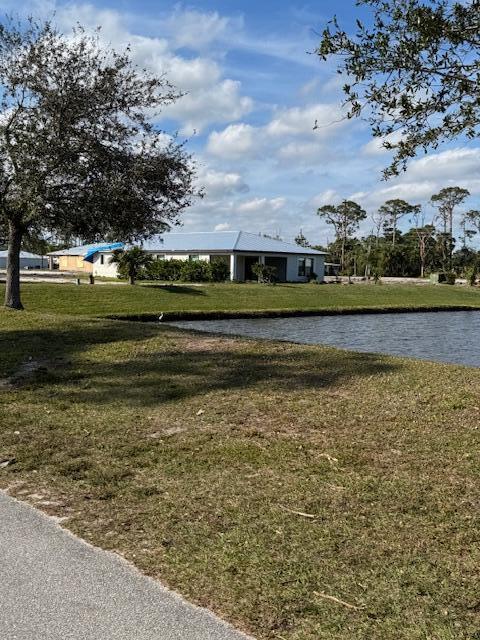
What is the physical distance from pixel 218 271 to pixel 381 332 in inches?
922

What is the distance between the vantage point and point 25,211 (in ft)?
49.0

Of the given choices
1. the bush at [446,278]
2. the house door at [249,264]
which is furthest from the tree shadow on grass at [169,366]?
the bush at [446,278]

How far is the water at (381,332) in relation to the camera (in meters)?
17.6

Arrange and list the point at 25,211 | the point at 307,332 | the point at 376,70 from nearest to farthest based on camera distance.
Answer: the point at 376,70 < the point at 25,211 < the point at 307,332

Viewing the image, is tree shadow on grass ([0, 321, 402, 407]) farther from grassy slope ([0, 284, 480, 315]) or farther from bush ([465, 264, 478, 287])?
bush ([465, 264, 478, 287])

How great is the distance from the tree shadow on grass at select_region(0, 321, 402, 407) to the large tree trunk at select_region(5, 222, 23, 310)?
4.75 meters

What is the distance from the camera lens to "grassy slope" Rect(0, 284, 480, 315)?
87.0 ft

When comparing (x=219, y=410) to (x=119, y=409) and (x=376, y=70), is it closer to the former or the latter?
(x=119, y=409)

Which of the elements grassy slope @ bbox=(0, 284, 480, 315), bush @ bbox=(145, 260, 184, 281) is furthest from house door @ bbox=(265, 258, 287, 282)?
bush @ bbox=(145, 260, 184, 281)

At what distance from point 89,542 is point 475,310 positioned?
36732 millimetres

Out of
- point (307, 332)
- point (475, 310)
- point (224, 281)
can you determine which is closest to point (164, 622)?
point (307, 332)

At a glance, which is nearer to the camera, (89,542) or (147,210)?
(89,542)

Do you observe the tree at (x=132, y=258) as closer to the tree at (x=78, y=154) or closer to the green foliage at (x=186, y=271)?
the green foliage at (x=186, y=271)

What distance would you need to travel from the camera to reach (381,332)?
2289 centimetres
